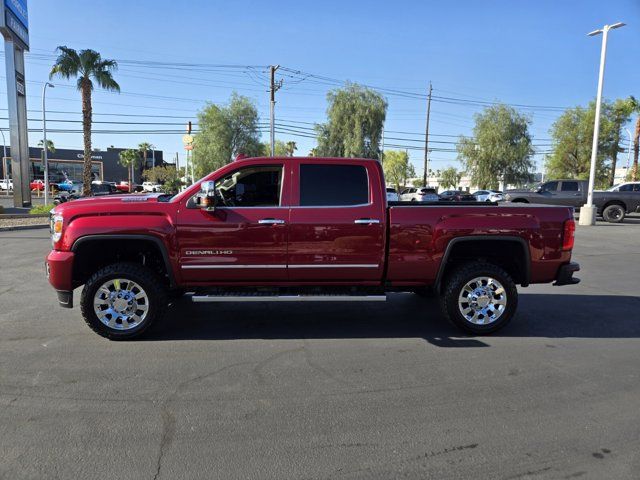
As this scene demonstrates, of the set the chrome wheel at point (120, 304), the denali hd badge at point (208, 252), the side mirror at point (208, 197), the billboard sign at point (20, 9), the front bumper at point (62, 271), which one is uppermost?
the billboard sign at point (20, 9)

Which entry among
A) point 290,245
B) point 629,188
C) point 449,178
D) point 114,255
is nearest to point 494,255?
point 290,245

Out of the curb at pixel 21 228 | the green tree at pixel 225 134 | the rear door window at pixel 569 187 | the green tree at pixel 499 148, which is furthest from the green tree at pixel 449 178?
the curb at pixel 21 228

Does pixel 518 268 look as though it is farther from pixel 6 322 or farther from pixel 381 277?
pixel 6 322

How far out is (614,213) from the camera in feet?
70.8

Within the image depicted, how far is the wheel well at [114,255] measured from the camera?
4.98 meters

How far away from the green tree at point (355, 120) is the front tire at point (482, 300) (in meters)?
40.1

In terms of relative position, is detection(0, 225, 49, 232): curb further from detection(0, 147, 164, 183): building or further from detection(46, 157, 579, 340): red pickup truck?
detection(0, 147, 164, 183): building

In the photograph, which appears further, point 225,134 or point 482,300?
point 225,134

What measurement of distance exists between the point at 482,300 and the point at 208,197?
330cm

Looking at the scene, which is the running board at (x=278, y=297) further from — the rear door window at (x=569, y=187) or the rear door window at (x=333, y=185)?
the rear door window at (x=569, y=187)

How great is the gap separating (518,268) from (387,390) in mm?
2681

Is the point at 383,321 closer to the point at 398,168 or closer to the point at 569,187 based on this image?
the point at 569,187

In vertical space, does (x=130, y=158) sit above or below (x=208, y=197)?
above

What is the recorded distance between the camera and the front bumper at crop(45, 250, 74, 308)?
4.85 m
